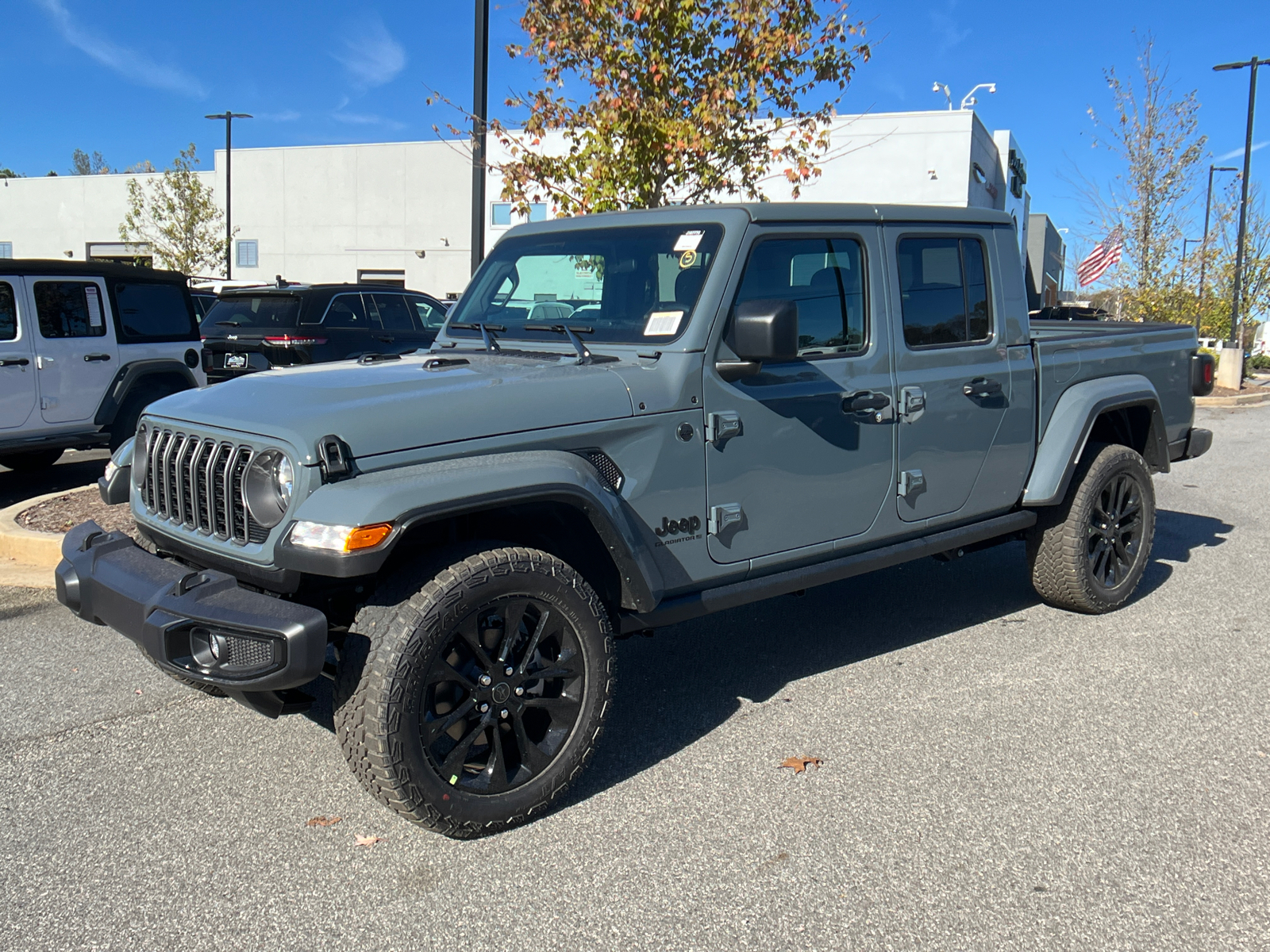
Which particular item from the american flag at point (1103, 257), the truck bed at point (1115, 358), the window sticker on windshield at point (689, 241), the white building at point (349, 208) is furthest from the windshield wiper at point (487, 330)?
the white building at point (349, 208)

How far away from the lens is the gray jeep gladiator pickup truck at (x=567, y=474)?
3.03 metres

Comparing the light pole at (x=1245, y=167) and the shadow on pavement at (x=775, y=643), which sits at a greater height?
the light pole at (x=1245, y=167)

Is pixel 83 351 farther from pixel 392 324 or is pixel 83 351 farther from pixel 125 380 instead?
pixel 392 324

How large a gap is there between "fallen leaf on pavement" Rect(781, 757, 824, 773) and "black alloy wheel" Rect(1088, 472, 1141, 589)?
236 cm

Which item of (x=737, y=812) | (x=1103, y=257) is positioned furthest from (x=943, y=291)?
(x=1103, y=257)

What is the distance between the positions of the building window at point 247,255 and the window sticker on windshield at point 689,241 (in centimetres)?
4094

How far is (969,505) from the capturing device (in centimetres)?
473

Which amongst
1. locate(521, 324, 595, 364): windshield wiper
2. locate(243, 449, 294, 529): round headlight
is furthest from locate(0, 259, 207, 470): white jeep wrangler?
locate(243, 449, 294, 529): round headlight

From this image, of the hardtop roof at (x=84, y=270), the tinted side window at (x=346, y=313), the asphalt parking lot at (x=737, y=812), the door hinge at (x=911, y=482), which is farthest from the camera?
the tinted side window at (x=346, y=313)

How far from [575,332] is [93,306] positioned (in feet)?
20.9

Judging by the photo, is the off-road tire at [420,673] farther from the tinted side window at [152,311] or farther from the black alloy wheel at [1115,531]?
the tinted side window at [152,311]

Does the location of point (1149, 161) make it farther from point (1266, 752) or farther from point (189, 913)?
point (189, 913)

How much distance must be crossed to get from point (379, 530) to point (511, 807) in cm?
100

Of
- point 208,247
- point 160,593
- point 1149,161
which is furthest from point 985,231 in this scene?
point 208,247
